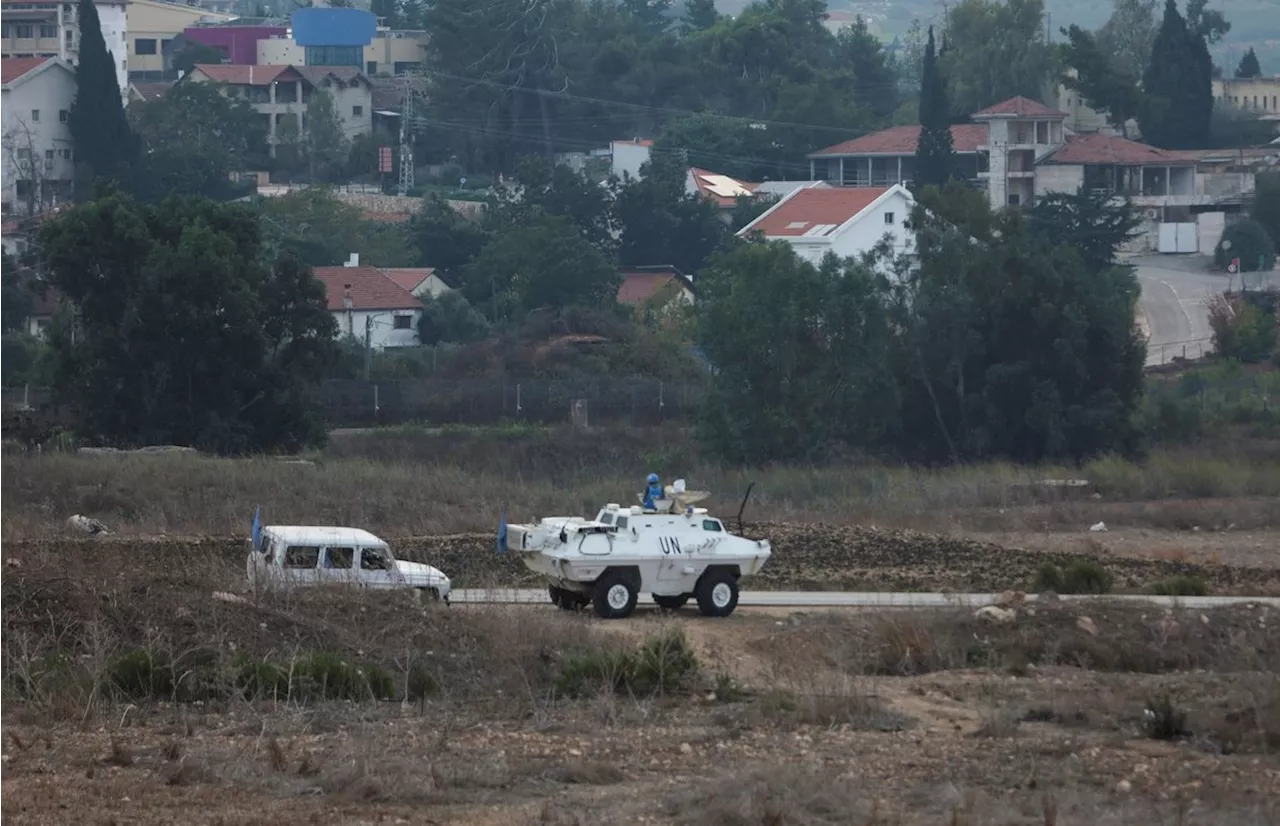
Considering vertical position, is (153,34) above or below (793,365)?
above

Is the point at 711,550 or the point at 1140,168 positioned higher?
the point at 1140,168

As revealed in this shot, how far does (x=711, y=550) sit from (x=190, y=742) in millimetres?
9242

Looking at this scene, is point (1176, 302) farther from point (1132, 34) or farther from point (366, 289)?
point (1132, 34)

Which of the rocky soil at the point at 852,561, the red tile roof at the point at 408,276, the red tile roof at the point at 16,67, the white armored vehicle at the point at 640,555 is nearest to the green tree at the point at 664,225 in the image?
the red tile roof at the point at 408,276

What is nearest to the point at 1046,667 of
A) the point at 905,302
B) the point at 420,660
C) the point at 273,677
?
the point at 420,660

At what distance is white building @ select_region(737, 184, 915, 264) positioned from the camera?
272ft

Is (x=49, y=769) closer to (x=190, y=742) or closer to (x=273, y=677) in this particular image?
(x=190, y=742)

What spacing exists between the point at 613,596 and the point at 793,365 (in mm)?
31083

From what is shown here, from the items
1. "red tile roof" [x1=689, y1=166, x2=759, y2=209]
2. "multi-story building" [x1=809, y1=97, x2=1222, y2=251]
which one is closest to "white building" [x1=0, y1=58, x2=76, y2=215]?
"red tile roof" [x1=689, y1=166, x2=759, y2=209]

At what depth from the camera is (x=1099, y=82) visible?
111062mm

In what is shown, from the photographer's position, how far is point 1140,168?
330ft

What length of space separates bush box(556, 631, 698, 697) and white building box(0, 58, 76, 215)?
3232 inches

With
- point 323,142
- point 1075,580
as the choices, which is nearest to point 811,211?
point 323,142

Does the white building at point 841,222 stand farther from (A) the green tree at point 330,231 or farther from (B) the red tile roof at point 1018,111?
(B) the red tile roof at point 1018,111
